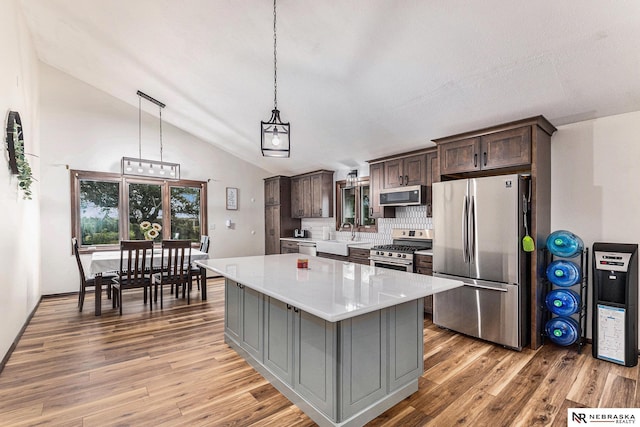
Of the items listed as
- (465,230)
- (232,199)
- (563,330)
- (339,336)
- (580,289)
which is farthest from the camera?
(232,199)

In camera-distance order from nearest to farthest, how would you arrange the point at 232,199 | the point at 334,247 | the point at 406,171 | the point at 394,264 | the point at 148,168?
the point at 394,264 → the point at 406,171 → the point at 148,168 → the point at 334,247 → the point at 232,199

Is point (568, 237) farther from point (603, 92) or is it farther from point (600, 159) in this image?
point (603, 92)

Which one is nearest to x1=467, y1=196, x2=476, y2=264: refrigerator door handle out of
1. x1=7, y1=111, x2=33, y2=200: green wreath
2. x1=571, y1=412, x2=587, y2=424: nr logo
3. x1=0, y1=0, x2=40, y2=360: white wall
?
x1=571, y1=412, x2=587, y2=424: nr logo

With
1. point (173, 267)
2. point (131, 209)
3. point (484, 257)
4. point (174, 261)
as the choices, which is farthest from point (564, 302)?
point (131, 209)

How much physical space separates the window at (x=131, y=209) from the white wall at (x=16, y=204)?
2.99ft

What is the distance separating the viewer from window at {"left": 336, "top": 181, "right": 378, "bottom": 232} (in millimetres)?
5746

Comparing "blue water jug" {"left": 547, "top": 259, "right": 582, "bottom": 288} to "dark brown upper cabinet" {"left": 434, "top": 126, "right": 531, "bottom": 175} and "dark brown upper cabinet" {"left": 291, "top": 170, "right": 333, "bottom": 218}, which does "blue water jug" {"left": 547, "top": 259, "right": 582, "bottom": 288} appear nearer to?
"dark brown upper cabinet" {"left": 434, "top": 126, "right": 531, "bottom": 175}

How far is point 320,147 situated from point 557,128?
3237 millimetres

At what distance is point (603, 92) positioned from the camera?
2746 millimetres

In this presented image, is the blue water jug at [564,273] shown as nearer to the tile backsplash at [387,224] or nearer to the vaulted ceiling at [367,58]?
the vaulted ceiling at [367,58]

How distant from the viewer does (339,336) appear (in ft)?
6.07

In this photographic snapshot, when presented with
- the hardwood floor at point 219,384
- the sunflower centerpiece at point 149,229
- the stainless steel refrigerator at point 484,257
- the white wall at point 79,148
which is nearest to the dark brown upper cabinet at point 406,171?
the stainless steel refrigerator at point 484,257

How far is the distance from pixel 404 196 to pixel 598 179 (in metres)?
2.09

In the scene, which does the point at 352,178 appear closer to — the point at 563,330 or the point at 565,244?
the point at 565,244
